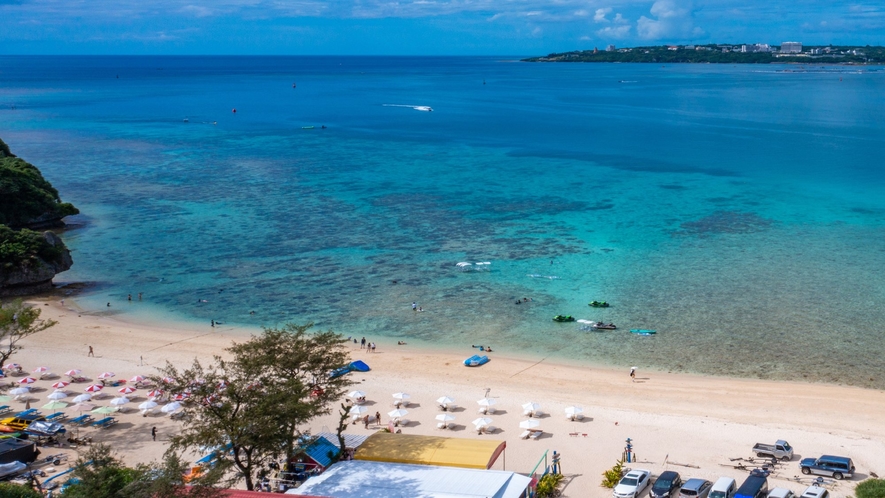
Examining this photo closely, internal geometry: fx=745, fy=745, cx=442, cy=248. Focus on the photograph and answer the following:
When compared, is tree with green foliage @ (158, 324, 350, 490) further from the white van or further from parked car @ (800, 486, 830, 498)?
parked car @ (800, 486, 830, 498)

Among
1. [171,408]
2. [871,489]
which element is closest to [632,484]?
[871,489]

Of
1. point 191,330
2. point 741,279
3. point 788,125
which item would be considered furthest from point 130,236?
point 788,125

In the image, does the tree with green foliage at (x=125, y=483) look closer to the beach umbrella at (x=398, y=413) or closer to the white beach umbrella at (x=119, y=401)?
the beach umbrella at (x=398, y=413)

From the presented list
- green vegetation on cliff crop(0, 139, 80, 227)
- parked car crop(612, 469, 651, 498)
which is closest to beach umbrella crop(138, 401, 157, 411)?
parked car crop(612, 469, 651, 498)

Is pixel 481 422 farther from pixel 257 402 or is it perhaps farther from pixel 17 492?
pixel 17 492

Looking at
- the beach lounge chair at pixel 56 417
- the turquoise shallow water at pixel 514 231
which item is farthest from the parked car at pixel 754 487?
the beach lounge chair at pixel 56 417
